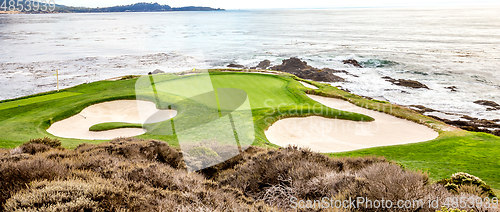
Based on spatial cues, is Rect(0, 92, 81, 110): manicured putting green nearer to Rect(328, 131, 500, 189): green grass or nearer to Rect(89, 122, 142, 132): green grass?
Rect(89, 122, 142, 132): green grass

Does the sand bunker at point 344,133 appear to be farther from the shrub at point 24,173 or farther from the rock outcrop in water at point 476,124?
the shrub at point 24,173

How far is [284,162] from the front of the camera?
6312 millimetres

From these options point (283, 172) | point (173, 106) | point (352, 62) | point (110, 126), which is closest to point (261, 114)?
point (173, 106)

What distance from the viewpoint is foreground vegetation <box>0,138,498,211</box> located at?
3.92 meters

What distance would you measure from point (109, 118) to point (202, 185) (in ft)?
35.6

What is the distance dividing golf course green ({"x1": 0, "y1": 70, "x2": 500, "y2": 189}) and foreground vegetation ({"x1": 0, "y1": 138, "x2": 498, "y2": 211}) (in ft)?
12.4

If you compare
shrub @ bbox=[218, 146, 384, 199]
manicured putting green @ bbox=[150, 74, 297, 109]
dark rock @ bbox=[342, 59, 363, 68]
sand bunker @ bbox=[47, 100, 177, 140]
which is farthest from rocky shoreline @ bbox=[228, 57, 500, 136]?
sand bunker @ bbox=[47, 100, 177, 140]

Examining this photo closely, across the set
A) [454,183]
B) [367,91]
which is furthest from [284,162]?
[367,91]

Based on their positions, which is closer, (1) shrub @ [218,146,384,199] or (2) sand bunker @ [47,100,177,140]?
(1) shrub @ [218,146,384,199]

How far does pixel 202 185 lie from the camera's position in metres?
5.34

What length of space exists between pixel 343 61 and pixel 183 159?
39875 millimetres

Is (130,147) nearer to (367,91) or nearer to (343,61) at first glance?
(367,91)

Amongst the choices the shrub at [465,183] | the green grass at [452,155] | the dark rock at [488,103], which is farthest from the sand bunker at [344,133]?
the dark rock at [488,103]

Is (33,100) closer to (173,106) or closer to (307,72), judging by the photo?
(173,106)
